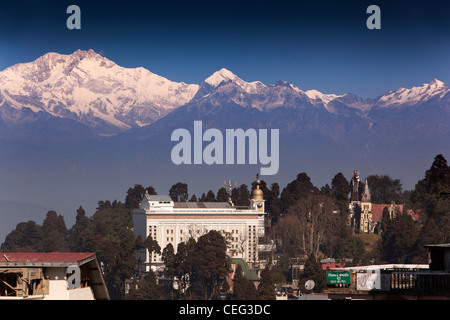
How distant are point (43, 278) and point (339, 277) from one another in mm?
14148

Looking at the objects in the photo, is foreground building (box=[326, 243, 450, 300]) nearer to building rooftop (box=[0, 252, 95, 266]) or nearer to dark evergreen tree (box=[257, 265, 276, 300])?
building rooftop (box=[0, 252, 95, 266])

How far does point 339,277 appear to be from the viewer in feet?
151

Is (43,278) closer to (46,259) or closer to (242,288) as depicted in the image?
(46,259)

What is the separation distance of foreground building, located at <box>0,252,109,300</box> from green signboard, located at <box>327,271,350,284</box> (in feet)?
40.2

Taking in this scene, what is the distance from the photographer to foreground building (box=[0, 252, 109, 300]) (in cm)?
3625

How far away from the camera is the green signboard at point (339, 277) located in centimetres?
4584

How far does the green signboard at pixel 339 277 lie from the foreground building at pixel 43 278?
12.3 metres

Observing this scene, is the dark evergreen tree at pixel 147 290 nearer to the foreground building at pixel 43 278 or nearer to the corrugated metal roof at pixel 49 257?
the corrugated metal roof at pixel 49 257

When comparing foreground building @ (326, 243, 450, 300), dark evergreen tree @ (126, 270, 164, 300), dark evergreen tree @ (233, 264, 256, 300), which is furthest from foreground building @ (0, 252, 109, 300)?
dark evergreen tree @ (126, 270, 164, 300)

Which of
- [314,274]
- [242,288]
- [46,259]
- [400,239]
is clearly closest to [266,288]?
[242,288]
